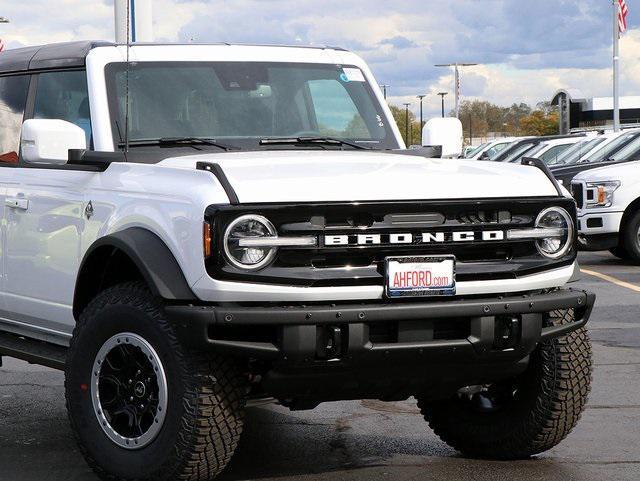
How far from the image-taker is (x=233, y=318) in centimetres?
477

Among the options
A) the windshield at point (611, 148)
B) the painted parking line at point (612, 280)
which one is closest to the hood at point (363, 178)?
the painted parking line at point (612, 280)

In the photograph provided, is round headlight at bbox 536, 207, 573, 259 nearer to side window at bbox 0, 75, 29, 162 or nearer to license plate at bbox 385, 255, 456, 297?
license plate at bbox 385, 255, 456, 297

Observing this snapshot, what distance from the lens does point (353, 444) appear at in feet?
21.3

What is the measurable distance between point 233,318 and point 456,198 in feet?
3.35

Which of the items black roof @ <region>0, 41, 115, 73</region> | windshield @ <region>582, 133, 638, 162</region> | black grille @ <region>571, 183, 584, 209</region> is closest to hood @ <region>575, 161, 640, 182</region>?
black grille @ <region>571, 183, 584, 209</region>

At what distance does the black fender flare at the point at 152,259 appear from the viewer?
16.2 feet

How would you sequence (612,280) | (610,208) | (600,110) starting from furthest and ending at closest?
(600,110)
(610,208)
(612,280)

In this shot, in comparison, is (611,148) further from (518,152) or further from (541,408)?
(541,408)

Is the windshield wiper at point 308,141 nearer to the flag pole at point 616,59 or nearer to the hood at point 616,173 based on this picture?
the hood at point 616,173

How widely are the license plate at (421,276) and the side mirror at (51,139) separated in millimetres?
1666

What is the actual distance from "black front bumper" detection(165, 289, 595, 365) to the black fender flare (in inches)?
2.9

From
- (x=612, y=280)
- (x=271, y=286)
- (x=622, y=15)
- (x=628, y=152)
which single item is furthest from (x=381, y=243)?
(x=622, y=15)

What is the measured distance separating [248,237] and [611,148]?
623 inches

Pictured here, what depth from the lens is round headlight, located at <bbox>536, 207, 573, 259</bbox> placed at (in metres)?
5.39
